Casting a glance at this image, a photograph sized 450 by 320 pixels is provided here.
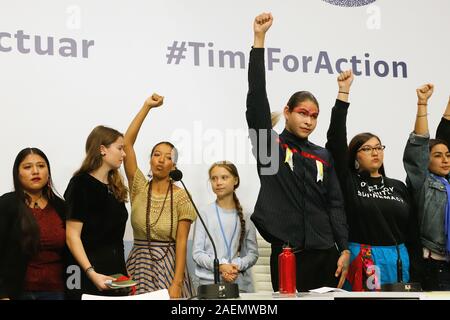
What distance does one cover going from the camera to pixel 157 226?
147 inches

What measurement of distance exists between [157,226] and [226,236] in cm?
39

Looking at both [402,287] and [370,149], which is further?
[370,149]

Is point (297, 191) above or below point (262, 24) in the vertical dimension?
below

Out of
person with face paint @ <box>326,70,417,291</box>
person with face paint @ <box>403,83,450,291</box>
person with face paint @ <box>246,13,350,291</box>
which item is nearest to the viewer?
person with face paint @ <box>246,13,350,291</box>

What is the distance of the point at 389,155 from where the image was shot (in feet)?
14.5

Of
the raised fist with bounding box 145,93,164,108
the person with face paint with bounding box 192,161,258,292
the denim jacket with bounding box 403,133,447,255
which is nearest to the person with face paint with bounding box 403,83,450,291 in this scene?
the denim jacket with bounding box 403,133,447,255

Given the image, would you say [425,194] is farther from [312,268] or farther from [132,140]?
[132,140]

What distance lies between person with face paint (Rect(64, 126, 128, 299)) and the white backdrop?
0.35ft

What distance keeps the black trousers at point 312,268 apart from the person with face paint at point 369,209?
0.23 metres

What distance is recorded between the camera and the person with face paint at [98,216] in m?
3.51

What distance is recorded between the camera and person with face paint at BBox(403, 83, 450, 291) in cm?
403

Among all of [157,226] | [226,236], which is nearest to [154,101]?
[157,226]

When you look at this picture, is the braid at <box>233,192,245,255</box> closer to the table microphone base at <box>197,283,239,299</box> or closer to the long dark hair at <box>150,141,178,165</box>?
the long dark hair at <box>150,141,178,165</box>
